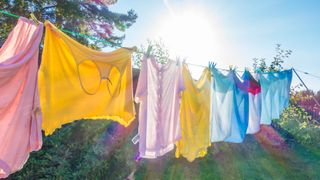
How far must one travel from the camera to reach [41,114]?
2.19 meters

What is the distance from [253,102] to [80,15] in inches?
272

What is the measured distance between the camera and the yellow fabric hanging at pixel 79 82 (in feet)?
7.34

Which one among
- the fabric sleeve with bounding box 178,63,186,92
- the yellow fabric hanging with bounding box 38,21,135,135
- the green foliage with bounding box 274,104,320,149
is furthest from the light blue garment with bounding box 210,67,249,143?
the green foliage with bounding box 274,104,320,149

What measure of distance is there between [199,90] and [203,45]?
3.69 ft

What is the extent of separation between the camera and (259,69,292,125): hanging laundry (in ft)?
14.9

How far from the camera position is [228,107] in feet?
12.9

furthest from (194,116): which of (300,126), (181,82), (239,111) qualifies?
(300,126)

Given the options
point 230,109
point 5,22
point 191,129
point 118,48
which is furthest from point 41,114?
point 5,22

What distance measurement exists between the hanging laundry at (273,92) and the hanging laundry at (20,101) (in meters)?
3.23

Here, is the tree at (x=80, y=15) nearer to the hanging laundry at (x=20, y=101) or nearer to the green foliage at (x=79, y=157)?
the green foliage at (x=79, y=157)

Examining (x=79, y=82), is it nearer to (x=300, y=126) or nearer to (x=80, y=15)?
(x=300, y=126)

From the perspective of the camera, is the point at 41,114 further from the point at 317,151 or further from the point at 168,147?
the point at 317,151

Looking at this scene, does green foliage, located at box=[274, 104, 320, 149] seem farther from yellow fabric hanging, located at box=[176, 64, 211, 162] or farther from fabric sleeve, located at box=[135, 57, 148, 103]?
fabric sleeve, located at box=[135, 57, 148, 103]

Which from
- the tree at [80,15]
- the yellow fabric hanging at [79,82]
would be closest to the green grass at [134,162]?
the yellow fabric hanging at [79,82]
